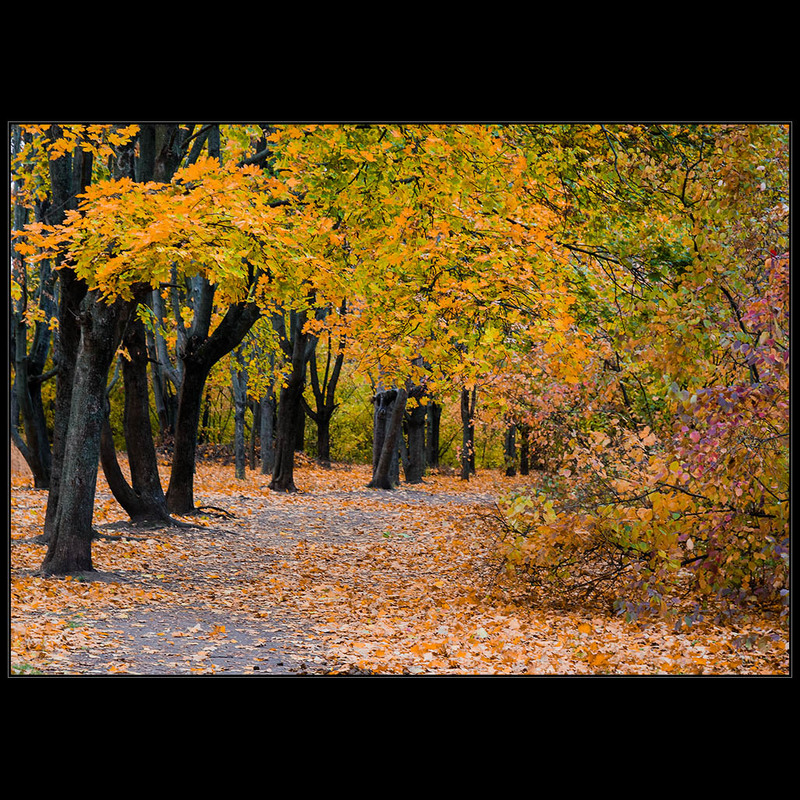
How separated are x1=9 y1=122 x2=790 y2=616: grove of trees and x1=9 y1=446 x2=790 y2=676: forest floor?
17.7 inches

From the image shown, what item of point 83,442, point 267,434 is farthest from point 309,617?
point 267,434

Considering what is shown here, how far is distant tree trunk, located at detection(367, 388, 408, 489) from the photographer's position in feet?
70.2

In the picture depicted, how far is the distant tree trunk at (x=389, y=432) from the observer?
21.4m

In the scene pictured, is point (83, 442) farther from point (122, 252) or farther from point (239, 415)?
point (239, 415)

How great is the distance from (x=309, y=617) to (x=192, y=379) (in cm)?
664

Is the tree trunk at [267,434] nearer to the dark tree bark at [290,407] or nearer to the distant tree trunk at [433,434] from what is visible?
the dark tree bark at [290,407]

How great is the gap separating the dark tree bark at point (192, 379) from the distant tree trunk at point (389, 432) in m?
8.24

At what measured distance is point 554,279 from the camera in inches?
322

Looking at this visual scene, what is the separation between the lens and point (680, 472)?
5.22m

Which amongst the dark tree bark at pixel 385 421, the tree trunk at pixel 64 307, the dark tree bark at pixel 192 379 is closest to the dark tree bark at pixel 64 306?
the tree trunk at pixel 64 307

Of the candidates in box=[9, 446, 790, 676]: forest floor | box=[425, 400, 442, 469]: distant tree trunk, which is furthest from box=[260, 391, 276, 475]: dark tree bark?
box=[9, 446, 790, 676]: forest floor

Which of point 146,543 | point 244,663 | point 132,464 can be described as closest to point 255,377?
point 132,464

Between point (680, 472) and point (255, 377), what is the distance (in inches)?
618

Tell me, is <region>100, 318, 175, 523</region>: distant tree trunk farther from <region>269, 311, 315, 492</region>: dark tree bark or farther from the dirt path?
<region>269, 311, 315, 492</region>: dark tree bark
